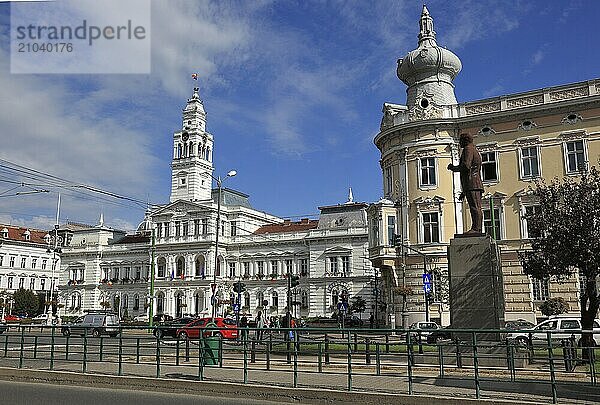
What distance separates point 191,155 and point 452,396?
82757 millimetres

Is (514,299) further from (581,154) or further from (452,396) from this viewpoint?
(452,396)

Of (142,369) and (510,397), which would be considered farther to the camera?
(142,369)

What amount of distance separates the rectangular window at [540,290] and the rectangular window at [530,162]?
23.6 feet

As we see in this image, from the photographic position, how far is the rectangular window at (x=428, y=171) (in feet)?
143

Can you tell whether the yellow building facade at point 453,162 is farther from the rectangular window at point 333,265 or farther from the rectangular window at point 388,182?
the rectangular window at point 333,265

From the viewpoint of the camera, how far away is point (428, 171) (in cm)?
4372

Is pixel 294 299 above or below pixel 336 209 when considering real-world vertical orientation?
below

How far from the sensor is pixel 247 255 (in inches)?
3297

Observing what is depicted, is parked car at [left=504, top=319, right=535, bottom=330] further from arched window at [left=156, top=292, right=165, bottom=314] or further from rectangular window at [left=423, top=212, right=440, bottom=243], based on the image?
arched window at [left=156, top=292, right=165, bottom=314]

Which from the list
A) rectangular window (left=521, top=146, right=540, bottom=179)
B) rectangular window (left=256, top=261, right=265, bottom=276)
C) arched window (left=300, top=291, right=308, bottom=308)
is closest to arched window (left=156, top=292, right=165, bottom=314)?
rectangular window (left=256, top=261, right=265, bottom=276)

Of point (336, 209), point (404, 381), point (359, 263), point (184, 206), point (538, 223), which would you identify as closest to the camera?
point (404, 381)

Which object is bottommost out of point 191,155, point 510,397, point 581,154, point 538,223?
point 510,397

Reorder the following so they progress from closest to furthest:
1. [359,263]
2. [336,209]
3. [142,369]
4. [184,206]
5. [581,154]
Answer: [142,369] < [581,154] < [359,263] < [336,209] < [184,206]

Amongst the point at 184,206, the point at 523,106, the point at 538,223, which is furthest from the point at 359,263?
the point at 538,223
